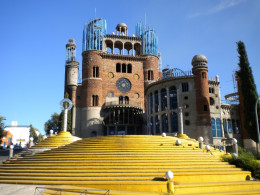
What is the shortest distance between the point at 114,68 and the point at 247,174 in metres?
43.3

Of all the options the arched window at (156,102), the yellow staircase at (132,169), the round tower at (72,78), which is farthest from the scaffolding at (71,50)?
the yellow staircase at (132,169)

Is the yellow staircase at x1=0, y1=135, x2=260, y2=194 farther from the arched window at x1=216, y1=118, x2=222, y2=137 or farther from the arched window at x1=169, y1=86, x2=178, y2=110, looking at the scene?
the arched window at x1=169, y1=86, x2=178, y2=110

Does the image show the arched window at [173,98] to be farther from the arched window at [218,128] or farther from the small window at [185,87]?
the arched window at [218,128]

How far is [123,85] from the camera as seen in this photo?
2210 inches

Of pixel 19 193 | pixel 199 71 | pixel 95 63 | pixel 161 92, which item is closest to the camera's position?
pixel 19 193

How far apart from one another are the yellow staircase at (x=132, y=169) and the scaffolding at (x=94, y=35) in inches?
1572

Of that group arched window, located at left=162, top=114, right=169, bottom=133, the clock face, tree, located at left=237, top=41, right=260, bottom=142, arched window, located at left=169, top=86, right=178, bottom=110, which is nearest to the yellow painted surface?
arched window, located at left=162, top=114, right=169, bottom=133

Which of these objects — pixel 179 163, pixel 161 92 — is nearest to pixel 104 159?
pixel 179 163

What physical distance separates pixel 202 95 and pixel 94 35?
3045 cm

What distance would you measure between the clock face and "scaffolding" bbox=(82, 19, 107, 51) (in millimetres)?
8921

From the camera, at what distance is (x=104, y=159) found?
15641mm

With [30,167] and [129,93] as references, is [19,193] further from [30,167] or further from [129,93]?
[129,93]

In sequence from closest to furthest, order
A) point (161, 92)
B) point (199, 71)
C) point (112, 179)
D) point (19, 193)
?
point (19, 193) < point (112, 179) < point (199, 71) < point (161, 92)

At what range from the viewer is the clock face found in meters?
55.8
